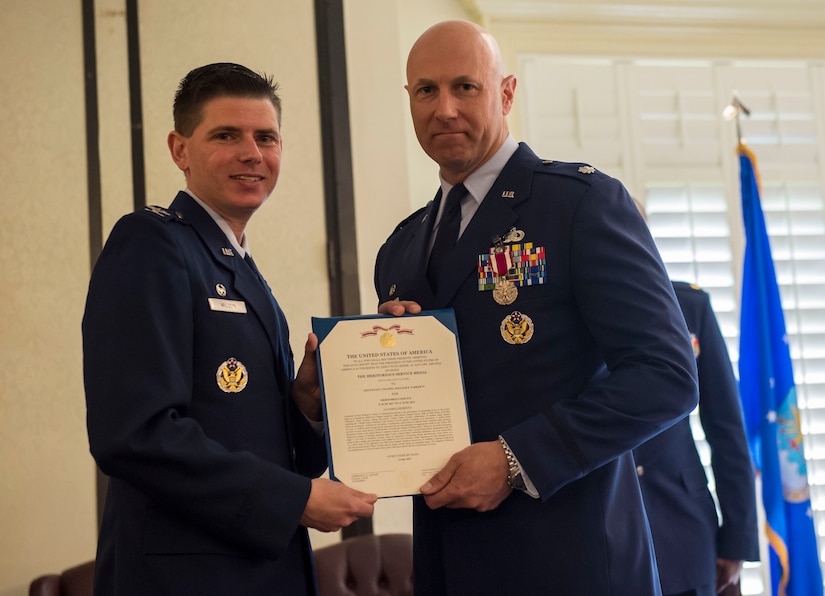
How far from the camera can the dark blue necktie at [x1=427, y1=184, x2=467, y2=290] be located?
1934mm

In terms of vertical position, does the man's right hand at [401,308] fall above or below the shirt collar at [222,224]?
below

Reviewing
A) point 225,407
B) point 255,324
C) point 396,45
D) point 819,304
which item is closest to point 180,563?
point 225,407

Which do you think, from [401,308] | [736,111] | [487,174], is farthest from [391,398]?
[736,111]

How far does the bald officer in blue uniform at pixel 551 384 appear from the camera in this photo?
5.49 feet

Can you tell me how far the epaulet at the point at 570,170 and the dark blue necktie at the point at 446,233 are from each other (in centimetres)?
19

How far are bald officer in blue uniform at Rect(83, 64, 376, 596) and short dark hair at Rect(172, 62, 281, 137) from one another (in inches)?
9.7

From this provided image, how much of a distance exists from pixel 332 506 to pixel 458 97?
3.02 feet

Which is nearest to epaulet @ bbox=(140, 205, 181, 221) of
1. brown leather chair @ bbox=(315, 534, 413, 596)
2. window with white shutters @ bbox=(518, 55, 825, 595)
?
brown leather chair @ bbox=(315, 534, 413, 596)

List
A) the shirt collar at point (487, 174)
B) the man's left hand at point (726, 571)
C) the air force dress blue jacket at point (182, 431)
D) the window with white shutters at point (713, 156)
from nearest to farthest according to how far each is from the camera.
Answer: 1. the air force dress blue jacket at point (182, 431)
2. the shirt collar at point (487, 174)
3. the man's left hand at point (726, 571)
4. the window with white shutters at point (713, 156)

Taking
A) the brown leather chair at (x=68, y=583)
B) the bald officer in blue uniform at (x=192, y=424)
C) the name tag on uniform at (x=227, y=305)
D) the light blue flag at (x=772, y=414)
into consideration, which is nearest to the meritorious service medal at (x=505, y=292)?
the bald officer in blue uniform at (x=192, y=424)

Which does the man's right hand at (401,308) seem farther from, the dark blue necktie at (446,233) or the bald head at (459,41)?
the bald head at (459,41)

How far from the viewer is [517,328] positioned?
5.83 feet

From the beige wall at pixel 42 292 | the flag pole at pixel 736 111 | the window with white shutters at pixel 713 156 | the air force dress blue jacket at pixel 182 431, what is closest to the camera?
the air force dress blue jacket at pixel 182 431

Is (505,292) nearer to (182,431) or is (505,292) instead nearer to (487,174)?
(487,174)
